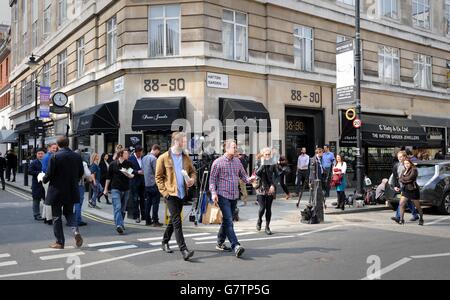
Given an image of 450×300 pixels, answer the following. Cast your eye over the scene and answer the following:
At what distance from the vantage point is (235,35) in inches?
706

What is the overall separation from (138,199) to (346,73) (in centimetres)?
818

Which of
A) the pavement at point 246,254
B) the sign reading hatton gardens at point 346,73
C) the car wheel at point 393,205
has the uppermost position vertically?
the sign reading hatton gardens at point 346,73

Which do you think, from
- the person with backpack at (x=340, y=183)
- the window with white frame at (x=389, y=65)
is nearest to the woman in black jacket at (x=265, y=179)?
the person with backpack at (x=340, y=183)

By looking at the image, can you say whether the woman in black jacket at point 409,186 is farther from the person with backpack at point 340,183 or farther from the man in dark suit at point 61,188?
the man in dark suit at point 61,188

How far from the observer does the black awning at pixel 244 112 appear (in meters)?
16.6

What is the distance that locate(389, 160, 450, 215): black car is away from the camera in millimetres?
12164

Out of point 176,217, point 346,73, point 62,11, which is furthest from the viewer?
point 62,11

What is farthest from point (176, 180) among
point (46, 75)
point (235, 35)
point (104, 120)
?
point (46, 75)

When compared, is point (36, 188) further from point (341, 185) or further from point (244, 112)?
point (341, 185)

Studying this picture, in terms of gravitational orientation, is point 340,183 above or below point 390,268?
above

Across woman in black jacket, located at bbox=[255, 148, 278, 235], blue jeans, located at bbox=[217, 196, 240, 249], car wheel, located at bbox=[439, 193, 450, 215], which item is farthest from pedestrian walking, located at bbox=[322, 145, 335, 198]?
blue jeans, located at bbox=[217, 196, 240, 249]

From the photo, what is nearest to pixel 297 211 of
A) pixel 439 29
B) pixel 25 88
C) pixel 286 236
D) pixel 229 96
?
pixel 286 236

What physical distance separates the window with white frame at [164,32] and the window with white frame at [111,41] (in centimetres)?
207
